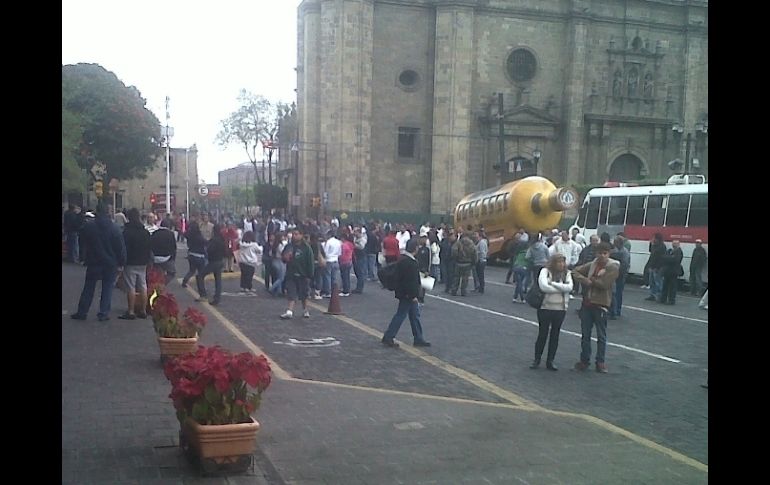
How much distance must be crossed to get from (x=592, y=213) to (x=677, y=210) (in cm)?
460

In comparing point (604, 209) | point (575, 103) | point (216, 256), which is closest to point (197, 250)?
point (216, 256)

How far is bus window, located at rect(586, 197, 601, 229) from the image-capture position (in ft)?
85.6

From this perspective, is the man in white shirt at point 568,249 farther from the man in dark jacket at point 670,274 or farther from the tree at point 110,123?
the tree at point 110,123

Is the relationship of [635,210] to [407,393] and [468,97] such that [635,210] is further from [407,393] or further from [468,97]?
[468,97]

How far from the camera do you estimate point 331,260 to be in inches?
675

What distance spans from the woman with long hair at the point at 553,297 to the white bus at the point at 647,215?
37.7 feet

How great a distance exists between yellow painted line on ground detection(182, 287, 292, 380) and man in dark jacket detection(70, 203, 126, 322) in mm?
1999

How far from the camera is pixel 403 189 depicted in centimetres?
4525

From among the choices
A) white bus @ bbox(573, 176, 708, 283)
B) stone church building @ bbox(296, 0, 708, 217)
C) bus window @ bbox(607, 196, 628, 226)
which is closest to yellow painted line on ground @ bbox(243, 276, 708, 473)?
white bus @ bbox(573, 176, 708, 283)

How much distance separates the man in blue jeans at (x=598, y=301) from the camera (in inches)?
376

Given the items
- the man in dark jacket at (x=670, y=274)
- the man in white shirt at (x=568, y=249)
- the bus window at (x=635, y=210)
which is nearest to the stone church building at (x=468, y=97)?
the bus window at (x=635, y=210)

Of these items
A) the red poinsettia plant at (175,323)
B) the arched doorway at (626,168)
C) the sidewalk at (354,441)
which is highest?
the arched doorway at (626,168)
